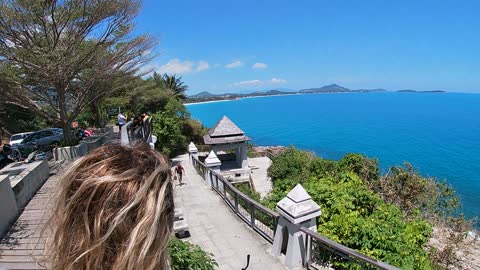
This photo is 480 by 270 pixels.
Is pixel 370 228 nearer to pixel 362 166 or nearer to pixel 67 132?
pixel 362 166

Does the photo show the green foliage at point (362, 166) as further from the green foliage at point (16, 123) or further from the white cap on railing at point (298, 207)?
the green foliage at point (16, 123)

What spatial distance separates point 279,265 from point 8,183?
7315 millimetres

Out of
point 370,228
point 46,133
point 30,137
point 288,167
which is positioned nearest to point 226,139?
point 288,167

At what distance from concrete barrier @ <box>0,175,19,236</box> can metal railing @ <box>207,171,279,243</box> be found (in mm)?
5852

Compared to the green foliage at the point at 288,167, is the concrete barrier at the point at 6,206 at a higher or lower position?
higher

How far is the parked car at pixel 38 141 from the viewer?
15.1 m

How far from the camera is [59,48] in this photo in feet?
34.4

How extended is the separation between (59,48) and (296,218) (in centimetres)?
1046

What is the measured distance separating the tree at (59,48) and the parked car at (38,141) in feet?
11.9

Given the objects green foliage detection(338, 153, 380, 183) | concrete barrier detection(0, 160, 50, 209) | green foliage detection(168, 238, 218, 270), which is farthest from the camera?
green foliage detection(338, 153, 380, 183)

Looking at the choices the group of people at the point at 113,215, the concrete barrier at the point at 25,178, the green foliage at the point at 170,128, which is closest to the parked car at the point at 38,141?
the concrete barrier at the point at 25,178

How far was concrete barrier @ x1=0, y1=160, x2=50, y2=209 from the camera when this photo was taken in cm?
817

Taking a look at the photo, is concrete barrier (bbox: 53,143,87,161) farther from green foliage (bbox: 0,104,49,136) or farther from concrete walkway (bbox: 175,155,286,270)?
green foliage (bbox: 0,104,49,136)

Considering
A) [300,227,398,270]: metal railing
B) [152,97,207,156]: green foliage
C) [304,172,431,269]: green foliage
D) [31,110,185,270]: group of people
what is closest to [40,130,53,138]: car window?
[152,97,207,156]: green foliage
